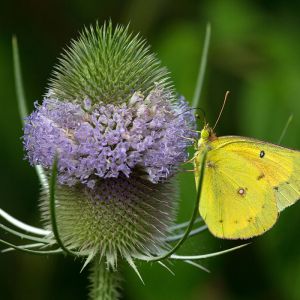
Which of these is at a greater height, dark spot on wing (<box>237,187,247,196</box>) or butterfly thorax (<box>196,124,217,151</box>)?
butterfly thorax (<box>196,124,217,151</box>)

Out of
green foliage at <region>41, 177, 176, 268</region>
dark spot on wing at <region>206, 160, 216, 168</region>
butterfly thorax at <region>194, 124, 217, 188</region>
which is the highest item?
butterfly thorax at <region>194, 124, 217, 188</region>

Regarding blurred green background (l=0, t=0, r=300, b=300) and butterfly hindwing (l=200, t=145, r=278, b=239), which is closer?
butterfly hindwing (l=200, t=145, r=278, b=239)

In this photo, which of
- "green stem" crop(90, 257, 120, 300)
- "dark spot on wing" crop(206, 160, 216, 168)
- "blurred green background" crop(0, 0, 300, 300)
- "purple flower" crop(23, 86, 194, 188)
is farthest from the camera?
"blurred green background" crop(0, 0, 300, 300)

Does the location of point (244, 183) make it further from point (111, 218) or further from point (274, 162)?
point (111, 218)

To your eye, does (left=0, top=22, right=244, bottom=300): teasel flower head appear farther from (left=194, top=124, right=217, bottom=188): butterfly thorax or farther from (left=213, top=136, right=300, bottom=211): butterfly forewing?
(left=213, top=136, right=300, bottom=211): butterfly forewing

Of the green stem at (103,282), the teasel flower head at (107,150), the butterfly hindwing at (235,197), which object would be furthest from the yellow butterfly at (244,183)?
the green stem at (103,282)

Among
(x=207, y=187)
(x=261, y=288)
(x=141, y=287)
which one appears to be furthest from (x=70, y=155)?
(x=261, y=288)

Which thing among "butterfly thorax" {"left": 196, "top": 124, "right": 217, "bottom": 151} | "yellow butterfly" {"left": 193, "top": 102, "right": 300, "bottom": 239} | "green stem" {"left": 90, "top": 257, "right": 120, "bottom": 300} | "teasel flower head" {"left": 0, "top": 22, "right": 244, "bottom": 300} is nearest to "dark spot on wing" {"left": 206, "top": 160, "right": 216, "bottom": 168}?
"yellow butterfly" {"left": 193, "top": 102, "right": 300, "bottom": 239}

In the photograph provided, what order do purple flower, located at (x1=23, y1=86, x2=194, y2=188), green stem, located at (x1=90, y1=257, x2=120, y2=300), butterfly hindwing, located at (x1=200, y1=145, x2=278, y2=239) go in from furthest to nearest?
butterfly hindwing, located at (x1=200, y1=145, x2=278, y2=239)
green stem, located at (x1=90, y1=257, x2=120, y2=300)
purple flower, located at (x1=23, y1=86, x2=194, y2=188)
